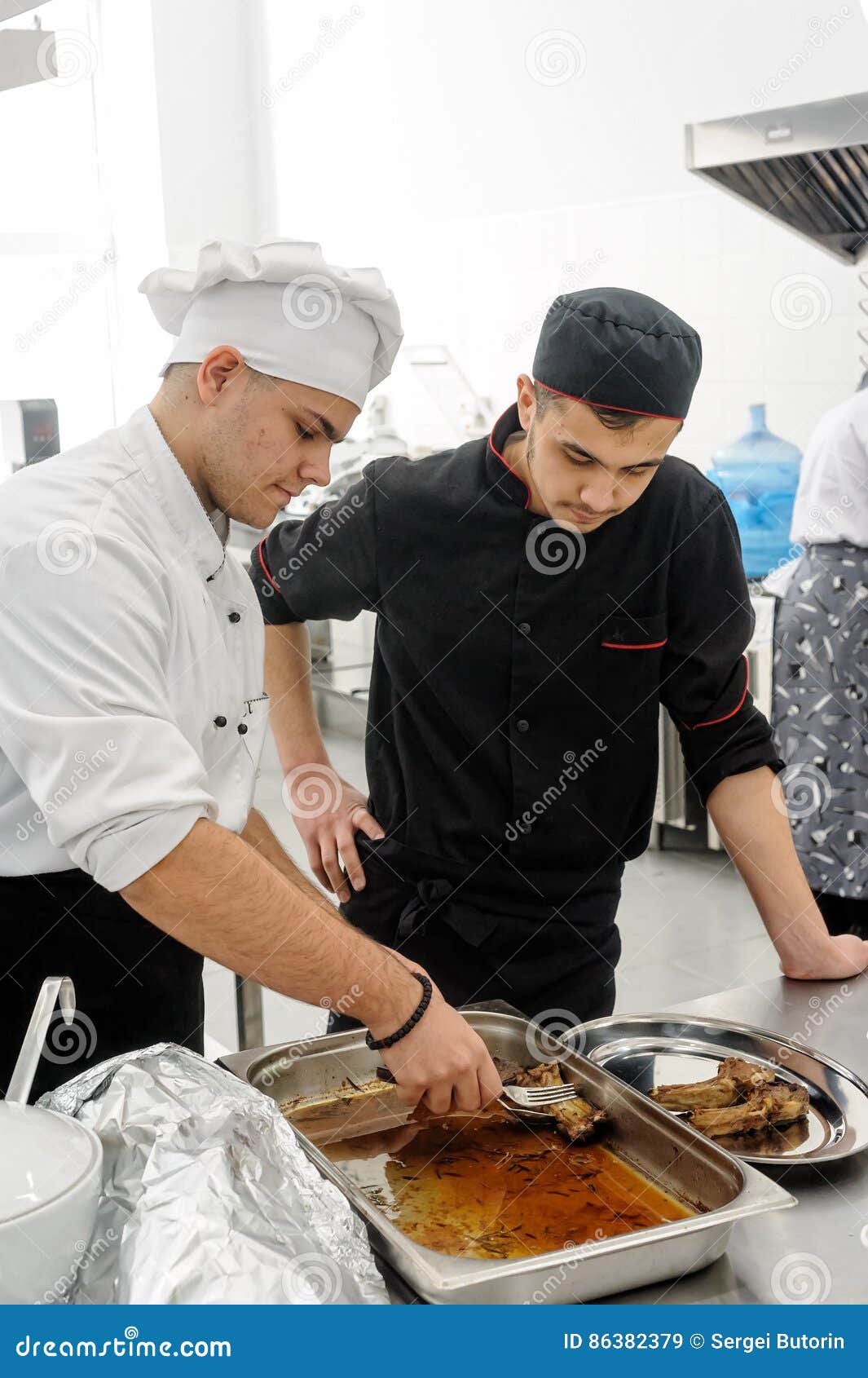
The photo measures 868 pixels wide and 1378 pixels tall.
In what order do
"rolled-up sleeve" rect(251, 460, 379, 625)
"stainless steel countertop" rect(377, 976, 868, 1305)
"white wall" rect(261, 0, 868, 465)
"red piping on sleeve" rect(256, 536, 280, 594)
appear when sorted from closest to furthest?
1. "stainless steel countertop" rect(377, 976, 868, 1305)
2. "rolled-up sleeve" rect(251, 460, 379, 625)
3. "red piping on sleeve" rect(256, 536, 280, 594)
4. "white wall" rect(261, 0, 868, 465)

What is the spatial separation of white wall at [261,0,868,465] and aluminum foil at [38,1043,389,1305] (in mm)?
3553

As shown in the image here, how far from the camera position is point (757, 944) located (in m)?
3.60

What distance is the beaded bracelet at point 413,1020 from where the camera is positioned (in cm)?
118

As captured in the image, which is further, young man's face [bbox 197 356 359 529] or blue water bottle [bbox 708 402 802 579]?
blue water bottle [bbox 708 402 802 579]

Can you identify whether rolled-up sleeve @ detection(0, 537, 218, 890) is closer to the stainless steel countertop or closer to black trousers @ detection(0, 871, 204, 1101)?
black trousers @ detection(0, 871, 204, 1101)

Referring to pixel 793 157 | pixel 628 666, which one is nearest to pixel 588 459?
pixel 628 666

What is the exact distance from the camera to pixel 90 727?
1099 millimetres

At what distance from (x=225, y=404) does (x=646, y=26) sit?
3579 millimetres

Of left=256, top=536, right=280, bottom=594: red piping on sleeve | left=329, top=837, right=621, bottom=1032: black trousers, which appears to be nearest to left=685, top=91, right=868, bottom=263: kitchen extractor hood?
left=256, top=536, right=280, bottom=594: red piping on sleeve

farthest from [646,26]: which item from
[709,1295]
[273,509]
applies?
[709,1295]

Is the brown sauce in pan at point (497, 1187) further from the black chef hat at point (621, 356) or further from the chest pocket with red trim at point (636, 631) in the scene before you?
the black chef hat at point (621, 356)

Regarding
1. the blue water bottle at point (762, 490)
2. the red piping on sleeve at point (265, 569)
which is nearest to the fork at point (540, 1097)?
the red piping on sleeve at point (265, 569)

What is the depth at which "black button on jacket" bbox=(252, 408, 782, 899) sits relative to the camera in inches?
67.4

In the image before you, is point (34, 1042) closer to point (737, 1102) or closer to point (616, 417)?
point (737, 1102)
